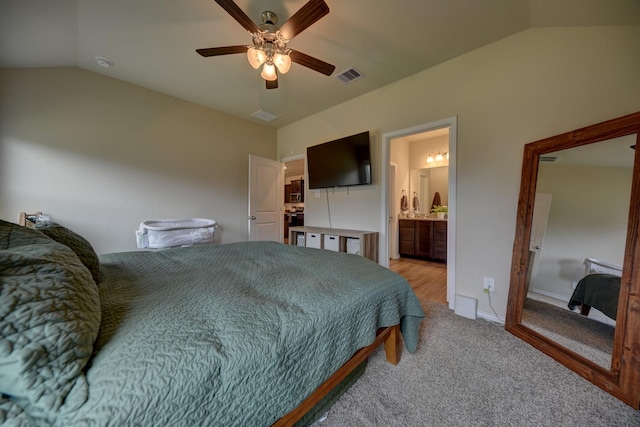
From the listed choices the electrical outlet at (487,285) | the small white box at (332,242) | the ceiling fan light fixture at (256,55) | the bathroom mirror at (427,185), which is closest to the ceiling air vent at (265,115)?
the ceiling fan light fixture at (256,55)

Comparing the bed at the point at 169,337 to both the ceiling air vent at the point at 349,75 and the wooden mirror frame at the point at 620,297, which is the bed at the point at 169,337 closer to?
the wooden mirror frame at the point at 620,297

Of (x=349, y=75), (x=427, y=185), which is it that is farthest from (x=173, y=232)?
(x=427, y=185)

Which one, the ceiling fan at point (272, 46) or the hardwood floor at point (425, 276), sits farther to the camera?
the hardwood floor at point (425, 276)

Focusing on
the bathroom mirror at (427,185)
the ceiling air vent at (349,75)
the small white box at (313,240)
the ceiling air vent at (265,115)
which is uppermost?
the ceiling air vent at (349,75)

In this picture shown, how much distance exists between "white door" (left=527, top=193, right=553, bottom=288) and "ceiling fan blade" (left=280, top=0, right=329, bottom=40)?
2216 mm

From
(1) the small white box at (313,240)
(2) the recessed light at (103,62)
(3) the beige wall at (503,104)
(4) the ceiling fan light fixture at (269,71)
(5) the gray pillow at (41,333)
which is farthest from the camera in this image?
(1) the small white box at (313,240)

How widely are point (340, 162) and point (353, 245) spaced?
1.24m

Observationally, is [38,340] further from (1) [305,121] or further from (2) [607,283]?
(1) [305,121]

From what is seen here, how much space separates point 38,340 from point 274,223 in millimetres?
3703

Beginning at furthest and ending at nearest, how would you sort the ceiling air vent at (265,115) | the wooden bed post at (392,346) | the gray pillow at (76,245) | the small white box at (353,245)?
the ceiling air vent at (265,115) → the small white box at (353,245) → the wooden bed post at (392,346) → the gray pillow at (76,245)

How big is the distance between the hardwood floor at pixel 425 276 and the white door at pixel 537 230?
0.89 m

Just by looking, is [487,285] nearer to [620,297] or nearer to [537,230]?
[537,230]

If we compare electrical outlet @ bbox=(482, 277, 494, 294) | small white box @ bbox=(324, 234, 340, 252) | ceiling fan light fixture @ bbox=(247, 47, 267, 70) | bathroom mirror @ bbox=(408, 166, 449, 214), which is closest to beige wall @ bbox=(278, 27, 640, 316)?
electrical outlet @ bbox=(482, 277, 494, 294)

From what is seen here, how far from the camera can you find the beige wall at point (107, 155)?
2262 millimetres
